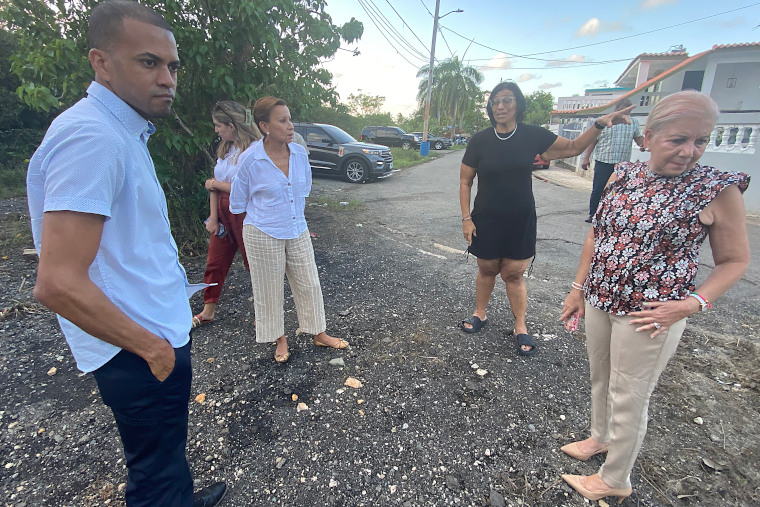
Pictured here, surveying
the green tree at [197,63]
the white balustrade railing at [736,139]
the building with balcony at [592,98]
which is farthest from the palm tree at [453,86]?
the green tree at [197,63]

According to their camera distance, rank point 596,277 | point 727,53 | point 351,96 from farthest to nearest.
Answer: point 351,96
point 727,53
point 596,277

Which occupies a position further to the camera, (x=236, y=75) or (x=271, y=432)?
(x=236, y=75)

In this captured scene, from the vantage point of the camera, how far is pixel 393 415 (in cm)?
241

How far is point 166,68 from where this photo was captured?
4.01 feet

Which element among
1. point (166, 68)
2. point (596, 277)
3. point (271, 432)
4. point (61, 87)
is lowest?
point (271, 432)

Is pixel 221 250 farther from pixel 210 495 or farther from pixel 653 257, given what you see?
pixel 653 257

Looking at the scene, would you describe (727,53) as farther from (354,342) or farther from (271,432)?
(271,432)

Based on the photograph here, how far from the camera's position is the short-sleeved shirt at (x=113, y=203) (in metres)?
0.98

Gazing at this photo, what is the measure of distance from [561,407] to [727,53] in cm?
1579

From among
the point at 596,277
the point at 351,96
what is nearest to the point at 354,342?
the point at 596,277

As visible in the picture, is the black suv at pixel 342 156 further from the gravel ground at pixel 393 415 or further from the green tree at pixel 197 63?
the gravel ground at pixel 393 415

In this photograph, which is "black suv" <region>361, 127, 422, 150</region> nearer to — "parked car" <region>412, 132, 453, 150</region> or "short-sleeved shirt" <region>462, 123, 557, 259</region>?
"parked car" <region>412, 132, 453, 150</region>

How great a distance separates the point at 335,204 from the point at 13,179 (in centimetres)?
808

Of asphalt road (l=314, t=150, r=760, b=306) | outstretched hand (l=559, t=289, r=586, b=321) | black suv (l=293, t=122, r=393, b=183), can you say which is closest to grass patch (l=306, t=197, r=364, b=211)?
asphalt road (l=314, t=150, r=760, b=306)
